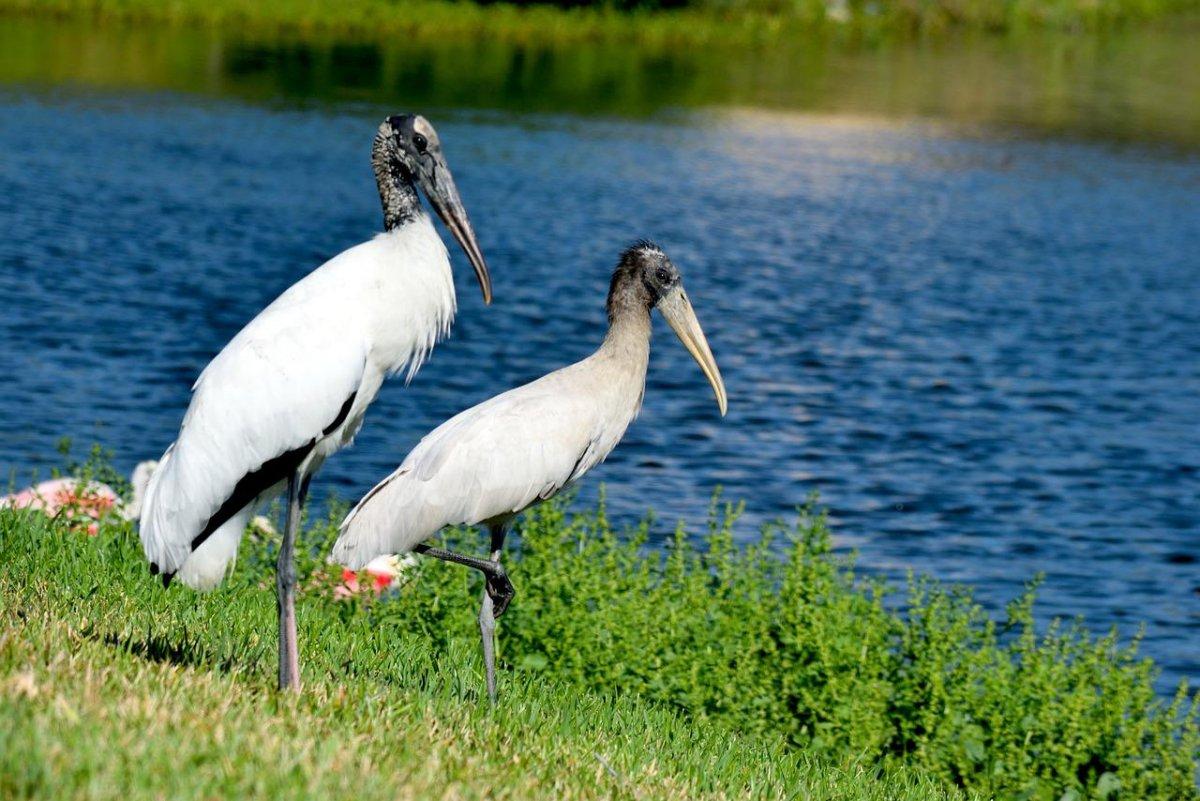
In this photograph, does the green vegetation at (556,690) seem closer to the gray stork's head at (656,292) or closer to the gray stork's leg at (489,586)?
the gray stork's leg at (489,586)

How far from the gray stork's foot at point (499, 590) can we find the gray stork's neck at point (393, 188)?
153 centimetres

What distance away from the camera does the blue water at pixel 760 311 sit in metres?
14.4

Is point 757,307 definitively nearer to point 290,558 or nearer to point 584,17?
point 290,558

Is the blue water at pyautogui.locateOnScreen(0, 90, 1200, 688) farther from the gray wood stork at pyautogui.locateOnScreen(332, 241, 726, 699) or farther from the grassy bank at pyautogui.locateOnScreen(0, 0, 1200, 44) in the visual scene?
the grassy bank at pyautogui.locateOnScreen(0, 0, 1200, 44)

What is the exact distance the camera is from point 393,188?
7.09m

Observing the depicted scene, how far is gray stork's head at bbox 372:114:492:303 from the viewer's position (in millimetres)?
A: 7164

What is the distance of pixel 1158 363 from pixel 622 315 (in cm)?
1302

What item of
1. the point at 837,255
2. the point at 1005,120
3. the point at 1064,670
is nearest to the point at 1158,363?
the point at 837,255

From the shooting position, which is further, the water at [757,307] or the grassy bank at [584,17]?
the grassy bank at [584,17]

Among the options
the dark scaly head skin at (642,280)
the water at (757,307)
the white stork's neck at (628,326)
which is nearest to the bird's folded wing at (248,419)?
the white stork's neck at (628,326)

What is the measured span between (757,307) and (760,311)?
8.3 inches

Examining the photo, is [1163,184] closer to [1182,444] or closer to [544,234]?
[544,234]

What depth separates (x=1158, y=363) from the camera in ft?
63.6

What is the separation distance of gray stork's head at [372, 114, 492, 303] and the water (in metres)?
4.39
